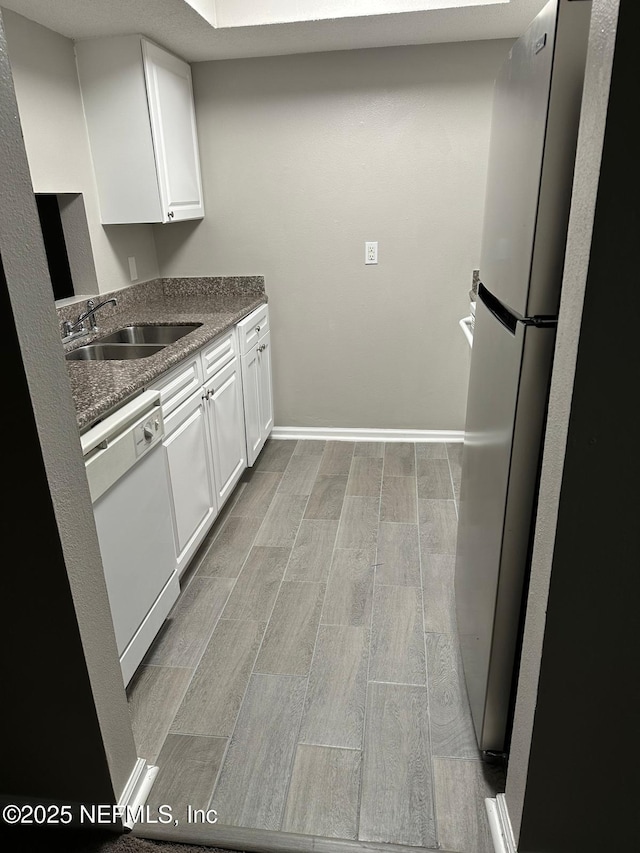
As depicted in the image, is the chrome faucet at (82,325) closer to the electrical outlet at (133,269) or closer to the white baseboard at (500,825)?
the electrical outlet at (133,269)

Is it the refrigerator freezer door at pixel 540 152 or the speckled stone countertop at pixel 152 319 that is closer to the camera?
the refrigerator freezer door at pixel 540 152

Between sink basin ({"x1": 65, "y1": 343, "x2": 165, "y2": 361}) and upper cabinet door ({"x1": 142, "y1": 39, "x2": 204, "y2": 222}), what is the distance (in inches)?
30.9

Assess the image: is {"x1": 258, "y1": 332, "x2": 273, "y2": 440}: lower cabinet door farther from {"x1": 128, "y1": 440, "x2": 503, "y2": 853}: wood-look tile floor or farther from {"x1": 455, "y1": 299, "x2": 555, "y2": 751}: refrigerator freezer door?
{"x1": 455, "y1": 299, "x2": 555, "y2": 751}: refrigerator freezer door

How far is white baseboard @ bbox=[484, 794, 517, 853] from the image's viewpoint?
132 centimetres

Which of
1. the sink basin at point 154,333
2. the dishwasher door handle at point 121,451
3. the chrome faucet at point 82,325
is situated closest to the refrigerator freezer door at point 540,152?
the dishwasher door handle at point 121,451

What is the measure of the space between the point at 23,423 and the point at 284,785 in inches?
45.5

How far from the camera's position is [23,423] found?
1.09 meters

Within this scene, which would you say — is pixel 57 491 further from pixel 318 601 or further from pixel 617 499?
pixel 318 601

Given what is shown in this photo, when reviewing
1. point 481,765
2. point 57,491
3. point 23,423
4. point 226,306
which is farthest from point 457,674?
point 226,306

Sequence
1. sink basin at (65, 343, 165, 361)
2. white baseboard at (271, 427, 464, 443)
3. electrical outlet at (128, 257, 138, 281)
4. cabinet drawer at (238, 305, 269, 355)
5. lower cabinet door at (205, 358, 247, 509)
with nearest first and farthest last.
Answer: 1. sink basin at (65, 343, 165, 361)
2. lower cabinet door at (205, 358, 247, 509)
3. cabinet drawer at (238, 305, 269, 355)
4. electrical outlet at (128, 257, 138, 281)
5. white baseboard at (271, 427, 464, 443)

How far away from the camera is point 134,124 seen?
2805mm

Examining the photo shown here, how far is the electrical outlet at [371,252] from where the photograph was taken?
3447mm

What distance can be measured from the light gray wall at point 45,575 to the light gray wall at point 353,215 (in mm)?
2537

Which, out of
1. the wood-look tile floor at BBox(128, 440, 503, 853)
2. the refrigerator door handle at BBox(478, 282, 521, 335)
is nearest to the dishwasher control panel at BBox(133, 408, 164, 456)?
the wood-look tile floor at BBox(128, 440, 503, 853)
